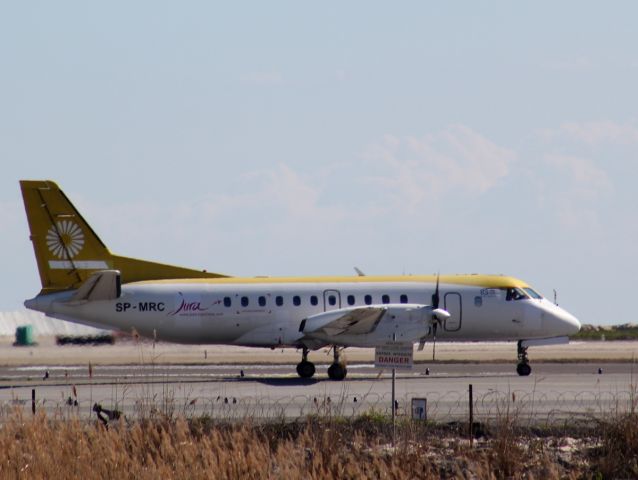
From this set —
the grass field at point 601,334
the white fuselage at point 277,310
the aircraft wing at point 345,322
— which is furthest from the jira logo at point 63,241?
the grass field at point 601,334

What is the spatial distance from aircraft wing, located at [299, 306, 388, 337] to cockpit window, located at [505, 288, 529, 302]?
17.7 ft

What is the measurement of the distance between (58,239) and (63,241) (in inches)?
7.3

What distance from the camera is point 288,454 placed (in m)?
16.6

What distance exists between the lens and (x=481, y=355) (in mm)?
61625

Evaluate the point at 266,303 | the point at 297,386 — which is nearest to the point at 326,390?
the point at 297,386

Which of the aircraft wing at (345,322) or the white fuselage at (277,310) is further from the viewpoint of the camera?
the white fuselage at (277,310)

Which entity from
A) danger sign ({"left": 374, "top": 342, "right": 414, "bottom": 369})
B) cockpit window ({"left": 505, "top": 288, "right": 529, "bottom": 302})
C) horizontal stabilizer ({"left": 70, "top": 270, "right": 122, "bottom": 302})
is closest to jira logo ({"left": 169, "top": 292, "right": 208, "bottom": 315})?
horizontal stabilizer ({"left": 70, "top": 270, "right": 122, "bottom": 302})

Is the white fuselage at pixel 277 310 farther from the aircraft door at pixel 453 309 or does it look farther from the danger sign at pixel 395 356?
the danger sign at pixel 395 356

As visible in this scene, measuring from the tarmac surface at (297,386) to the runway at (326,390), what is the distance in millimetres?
42

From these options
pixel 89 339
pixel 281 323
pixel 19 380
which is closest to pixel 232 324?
pixel 281 323

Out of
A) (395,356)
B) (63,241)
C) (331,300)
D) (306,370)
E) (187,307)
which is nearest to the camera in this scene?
(395,356)

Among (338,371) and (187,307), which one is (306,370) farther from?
(187,307)

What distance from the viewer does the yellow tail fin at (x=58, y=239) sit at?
3966 centimetres

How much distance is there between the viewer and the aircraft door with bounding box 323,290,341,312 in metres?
41.0
